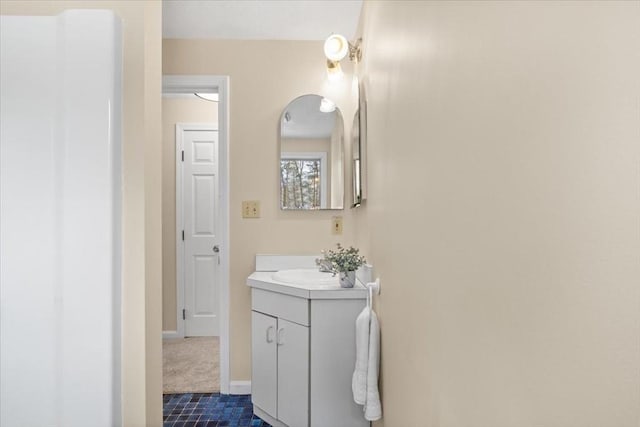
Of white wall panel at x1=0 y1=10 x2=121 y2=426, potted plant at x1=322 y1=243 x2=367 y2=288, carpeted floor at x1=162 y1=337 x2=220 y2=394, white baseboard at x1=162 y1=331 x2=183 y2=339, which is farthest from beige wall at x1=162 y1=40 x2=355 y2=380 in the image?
white wall panel at x1=0 y1=10 x2=121 y2=426

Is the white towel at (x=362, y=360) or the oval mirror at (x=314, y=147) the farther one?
the oval mirror at (x=314, y=147)

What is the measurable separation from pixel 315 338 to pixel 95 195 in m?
1.30

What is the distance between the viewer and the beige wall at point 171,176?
13.3 ft

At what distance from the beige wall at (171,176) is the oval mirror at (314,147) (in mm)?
1626

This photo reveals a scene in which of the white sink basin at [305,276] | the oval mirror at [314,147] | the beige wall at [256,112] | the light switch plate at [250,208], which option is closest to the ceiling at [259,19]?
the beige wall at [256,112]

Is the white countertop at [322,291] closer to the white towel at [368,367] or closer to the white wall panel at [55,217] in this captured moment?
the white towel at [368,367]

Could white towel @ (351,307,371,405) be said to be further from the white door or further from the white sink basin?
the white door

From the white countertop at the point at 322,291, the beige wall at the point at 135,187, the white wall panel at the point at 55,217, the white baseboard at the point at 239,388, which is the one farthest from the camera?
the white baseboard at the point at 239,388

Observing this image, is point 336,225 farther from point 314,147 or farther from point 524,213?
point 524,213

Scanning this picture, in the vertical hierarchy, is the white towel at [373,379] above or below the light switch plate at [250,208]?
below

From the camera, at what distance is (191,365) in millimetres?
3287

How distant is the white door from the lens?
4102mm

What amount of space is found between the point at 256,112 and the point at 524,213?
A: 2.40 metres

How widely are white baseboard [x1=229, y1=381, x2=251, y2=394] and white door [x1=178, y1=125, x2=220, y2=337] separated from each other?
1425mm
